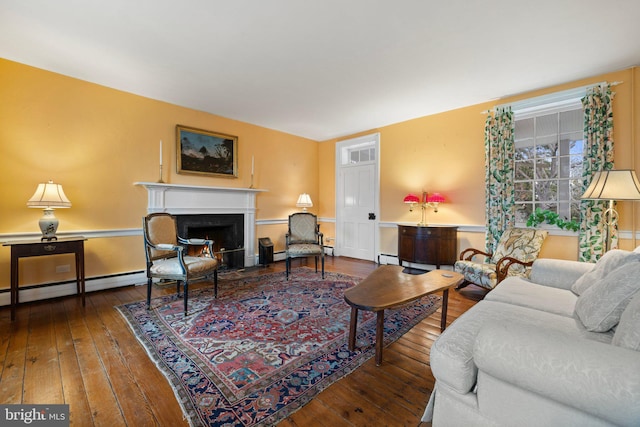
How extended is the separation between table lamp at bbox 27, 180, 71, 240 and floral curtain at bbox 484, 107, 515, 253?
5465mm

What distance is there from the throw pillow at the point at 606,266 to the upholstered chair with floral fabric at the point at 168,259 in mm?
3435

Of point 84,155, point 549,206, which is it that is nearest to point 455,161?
point 549,206

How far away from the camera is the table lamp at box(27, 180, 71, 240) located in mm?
2811

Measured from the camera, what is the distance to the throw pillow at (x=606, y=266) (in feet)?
5.45

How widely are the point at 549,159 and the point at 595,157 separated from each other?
541 millimetres

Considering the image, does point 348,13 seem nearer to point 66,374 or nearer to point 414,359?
point 414,359

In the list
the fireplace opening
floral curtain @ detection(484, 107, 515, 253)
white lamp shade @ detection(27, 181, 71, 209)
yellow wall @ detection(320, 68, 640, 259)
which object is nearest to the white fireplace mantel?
the fireplace opening

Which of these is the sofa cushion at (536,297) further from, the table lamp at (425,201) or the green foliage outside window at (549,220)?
the table lamp at (425,201)

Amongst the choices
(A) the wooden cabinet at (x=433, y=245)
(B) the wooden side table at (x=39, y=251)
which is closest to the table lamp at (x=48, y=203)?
(B) the wooden side table at (x=39, y=251)

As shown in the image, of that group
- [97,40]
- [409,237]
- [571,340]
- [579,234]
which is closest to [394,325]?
[571,340]

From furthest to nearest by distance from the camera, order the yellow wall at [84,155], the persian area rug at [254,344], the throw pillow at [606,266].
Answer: the yellow wall at [84,155] < the throw pillow at [606,266] < the persian area rug at [254,344]

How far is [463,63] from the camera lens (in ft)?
9.84

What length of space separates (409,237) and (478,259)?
108 cm

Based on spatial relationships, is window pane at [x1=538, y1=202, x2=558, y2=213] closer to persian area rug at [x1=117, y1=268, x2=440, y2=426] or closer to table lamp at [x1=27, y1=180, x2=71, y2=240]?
persian area rug at [x1=117, y1=268, x2=440, y2=426]
